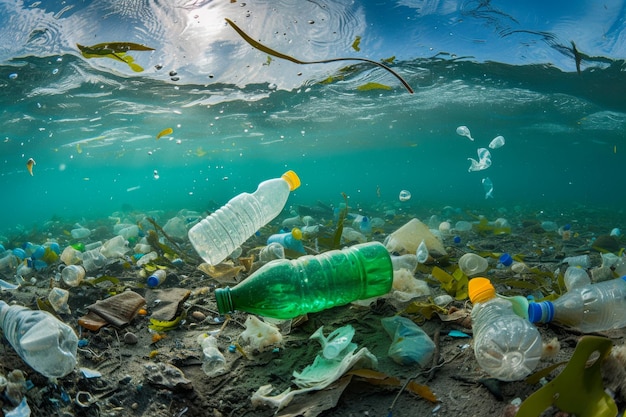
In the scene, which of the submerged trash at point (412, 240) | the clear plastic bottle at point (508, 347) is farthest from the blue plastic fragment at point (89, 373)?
the submerged trash at point (412, 240)

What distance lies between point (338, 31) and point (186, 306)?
6.94 meters

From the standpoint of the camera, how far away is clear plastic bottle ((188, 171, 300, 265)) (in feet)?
11.3

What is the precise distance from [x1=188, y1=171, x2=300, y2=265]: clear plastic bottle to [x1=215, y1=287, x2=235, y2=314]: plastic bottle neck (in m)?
1.23

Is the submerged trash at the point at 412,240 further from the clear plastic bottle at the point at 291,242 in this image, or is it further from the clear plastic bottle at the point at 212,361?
the clear plastic bottle at the point at 212,361

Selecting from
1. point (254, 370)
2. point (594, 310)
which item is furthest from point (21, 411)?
point (594, 310)

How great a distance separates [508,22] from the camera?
7891 millimetres

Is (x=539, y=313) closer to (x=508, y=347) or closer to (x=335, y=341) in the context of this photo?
(x=508, y=347)

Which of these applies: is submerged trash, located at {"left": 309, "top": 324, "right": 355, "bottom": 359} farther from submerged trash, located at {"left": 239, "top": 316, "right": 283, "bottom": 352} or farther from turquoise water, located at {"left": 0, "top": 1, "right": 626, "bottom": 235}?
turquoise water, located at {"left": 0, "top": 1, "right": 626, "bottom": 235}

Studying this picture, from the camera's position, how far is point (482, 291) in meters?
2.34

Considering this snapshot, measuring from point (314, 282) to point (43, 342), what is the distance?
1.49 meters

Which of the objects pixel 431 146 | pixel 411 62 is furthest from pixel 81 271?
pixel 431 146

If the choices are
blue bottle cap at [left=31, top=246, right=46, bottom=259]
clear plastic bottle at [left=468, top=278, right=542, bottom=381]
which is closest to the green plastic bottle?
clear plastic bottle at [left=468, top=278, right=542, bottom=381]

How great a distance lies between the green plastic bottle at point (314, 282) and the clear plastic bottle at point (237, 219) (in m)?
1.17

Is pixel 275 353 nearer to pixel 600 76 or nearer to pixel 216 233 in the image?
pixel 216 233
